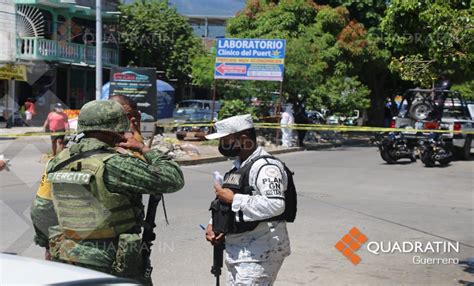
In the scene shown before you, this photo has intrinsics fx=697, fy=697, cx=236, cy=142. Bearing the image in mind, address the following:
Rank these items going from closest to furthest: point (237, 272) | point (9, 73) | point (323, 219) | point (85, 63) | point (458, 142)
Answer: point (237, 272) → point (323, 219) → point (458, 142) → point (9, 73) → point (85, 63)

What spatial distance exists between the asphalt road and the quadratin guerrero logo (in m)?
0.08

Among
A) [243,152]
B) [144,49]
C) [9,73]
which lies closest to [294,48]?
[9,73]

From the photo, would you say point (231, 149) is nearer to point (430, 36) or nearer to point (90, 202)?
point (90, 202)

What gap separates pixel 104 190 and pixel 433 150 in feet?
48.4

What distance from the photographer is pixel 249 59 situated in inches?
920

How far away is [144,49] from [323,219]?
29339mm

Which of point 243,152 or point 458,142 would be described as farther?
point 458,142

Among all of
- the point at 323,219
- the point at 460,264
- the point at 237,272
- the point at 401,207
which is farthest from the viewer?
the point at 401,207

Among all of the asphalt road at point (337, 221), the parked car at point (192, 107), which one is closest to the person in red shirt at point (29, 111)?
the parked car at point (192, 107)

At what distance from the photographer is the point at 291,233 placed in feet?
28.8

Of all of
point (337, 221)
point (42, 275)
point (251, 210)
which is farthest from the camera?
point (337, 221)

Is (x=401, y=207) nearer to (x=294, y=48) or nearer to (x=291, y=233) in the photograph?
(x=291, y=233)

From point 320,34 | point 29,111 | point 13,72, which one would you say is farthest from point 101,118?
point 29,111

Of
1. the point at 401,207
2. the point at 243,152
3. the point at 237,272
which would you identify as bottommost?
the point at 401,207
